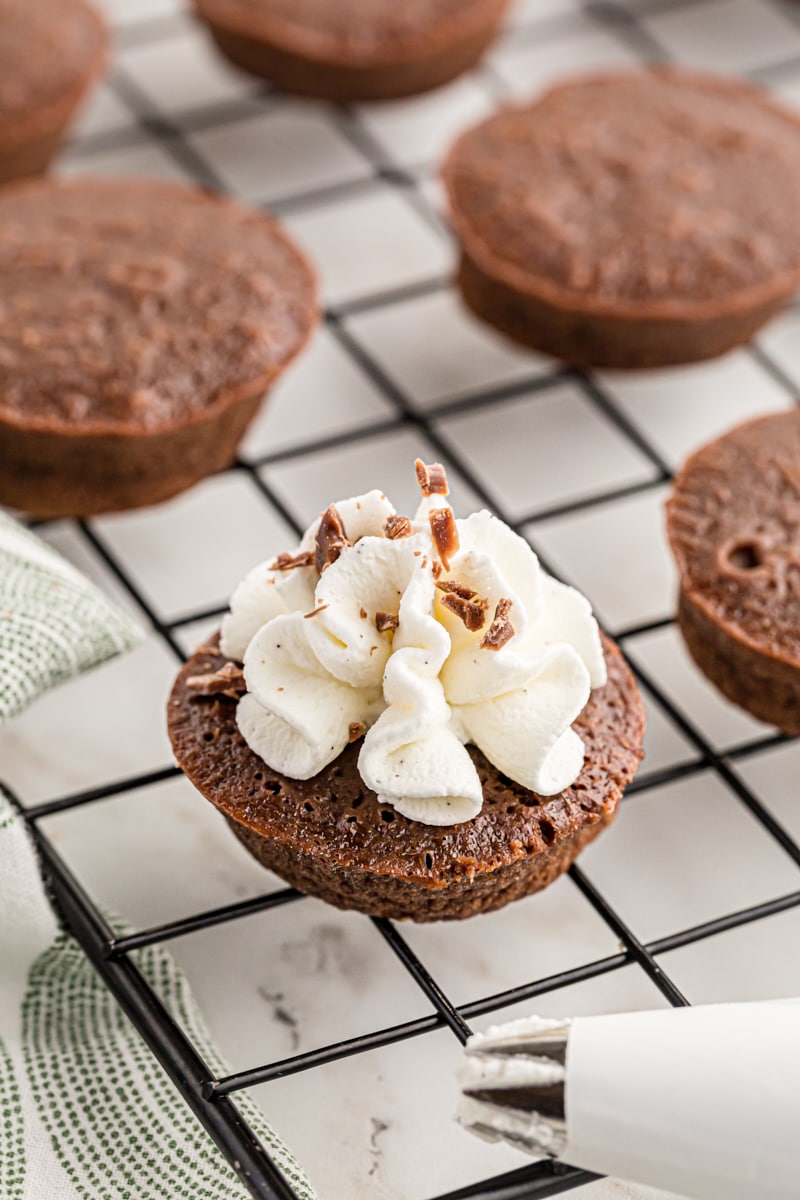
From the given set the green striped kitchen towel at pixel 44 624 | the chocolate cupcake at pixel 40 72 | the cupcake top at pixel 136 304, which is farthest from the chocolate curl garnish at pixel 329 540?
the chocolate cupcake at pixel 40 72

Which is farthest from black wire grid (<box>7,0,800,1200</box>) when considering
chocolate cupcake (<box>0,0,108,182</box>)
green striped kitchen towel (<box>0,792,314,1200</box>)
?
chocolate cupcake (<box>0,0,108,182</box>)

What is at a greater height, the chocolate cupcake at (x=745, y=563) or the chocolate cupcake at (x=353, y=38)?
the chocolate cupcake at (x=353, y=38)

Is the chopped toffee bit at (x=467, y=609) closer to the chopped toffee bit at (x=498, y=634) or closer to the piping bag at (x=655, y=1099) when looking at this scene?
the chopped toffee bit at (x=498, y=634)

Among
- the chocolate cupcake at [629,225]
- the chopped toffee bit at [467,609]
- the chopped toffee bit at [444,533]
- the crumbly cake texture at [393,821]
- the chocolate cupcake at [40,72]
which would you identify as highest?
the chocolate cupcake at [40,72]

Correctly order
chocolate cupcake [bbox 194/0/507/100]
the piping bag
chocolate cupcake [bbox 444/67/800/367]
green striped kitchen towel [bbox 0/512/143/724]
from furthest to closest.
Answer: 1. chocolate cupcake [bbox 194/0/507/100]
2. chocolate cupcake [bbox 444/67/800/367]
3. green striped kitchen towel [bbox 0/512/143/724]
4. the piping bag

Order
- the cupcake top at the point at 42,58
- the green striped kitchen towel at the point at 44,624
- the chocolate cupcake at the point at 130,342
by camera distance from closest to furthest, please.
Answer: the green striped kitchen towel at the point at 44,624 < the chocolate cupcake at the point at 130,342 < the cupcake top at the point at 42,58

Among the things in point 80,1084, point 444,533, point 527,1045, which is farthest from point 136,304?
point 527,1045

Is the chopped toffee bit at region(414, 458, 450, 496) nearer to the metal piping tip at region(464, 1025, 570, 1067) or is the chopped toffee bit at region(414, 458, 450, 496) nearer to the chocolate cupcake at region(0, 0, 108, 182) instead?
the metal piping tip at region(464, 1025, 570, 1067)

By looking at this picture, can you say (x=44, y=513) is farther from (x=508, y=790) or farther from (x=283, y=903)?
(x=508, y=790)
